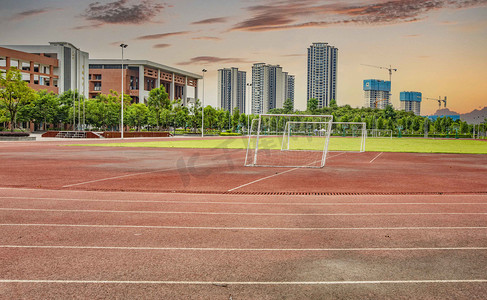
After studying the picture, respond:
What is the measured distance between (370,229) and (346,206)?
7.53 ft

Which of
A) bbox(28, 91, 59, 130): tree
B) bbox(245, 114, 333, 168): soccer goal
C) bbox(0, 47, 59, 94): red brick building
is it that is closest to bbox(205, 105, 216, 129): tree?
bbox(245, 114, 333, 168): soccer goal

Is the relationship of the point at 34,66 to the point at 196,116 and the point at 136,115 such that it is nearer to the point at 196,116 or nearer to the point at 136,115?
the point at 136,115

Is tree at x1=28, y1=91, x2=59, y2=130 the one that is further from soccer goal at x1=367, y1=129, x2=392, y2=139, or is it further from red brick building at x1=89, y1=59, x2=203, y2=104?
soccer goal at x1=367, y1=129, x2=392, y2=139

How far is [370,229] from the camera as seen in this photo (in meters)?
7.46

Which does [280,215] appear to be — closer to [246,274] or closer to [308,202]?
[308,202]

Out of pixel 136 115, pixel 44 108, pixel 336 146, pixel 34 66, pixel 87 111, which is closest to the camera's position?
pixel 336 146

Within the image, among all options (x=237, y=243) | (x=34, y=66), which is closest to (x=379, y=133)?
(x=34, y=66)

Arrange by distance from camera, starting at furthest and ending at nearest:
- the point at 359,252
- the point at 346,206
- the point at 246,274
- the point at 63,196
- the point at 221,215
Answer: the point at 63,196
the point at 346,206
the point at 221,215
the point at 359,252
the point at 246,274

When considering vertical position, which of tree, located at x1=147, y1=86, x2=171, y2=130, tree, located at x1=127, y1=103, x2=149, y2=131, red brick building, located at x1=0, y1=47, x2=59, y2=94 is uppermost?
red brick building, located at x1=0, y1=47, x2=59, y2=94

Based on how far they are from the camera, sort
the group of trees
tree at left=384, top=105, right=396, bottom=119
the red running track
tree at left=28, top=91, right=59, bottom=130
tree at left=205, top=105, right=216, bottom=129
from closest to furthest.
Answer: the red running track < the group of trees < tree at left=28, top=91, right=59, bottom=130 < tree at left=205, top=105, right=216, bottom=129 < tree at left=384, top=105, right=396, bottom=119

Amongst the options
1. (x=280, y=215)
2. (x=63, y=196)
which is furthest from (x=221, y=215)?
(x=63, y=196)

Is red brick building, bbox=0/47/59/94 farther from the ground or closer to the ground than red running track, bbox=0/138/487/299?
farther from the ground

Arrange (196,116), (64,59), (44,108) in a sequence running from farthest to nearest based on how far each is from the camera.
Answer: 1. (64,59)
2. (196,116)
3. (44,108)

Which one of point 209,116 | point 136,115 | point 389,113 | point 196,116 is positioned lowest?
point 136,115
